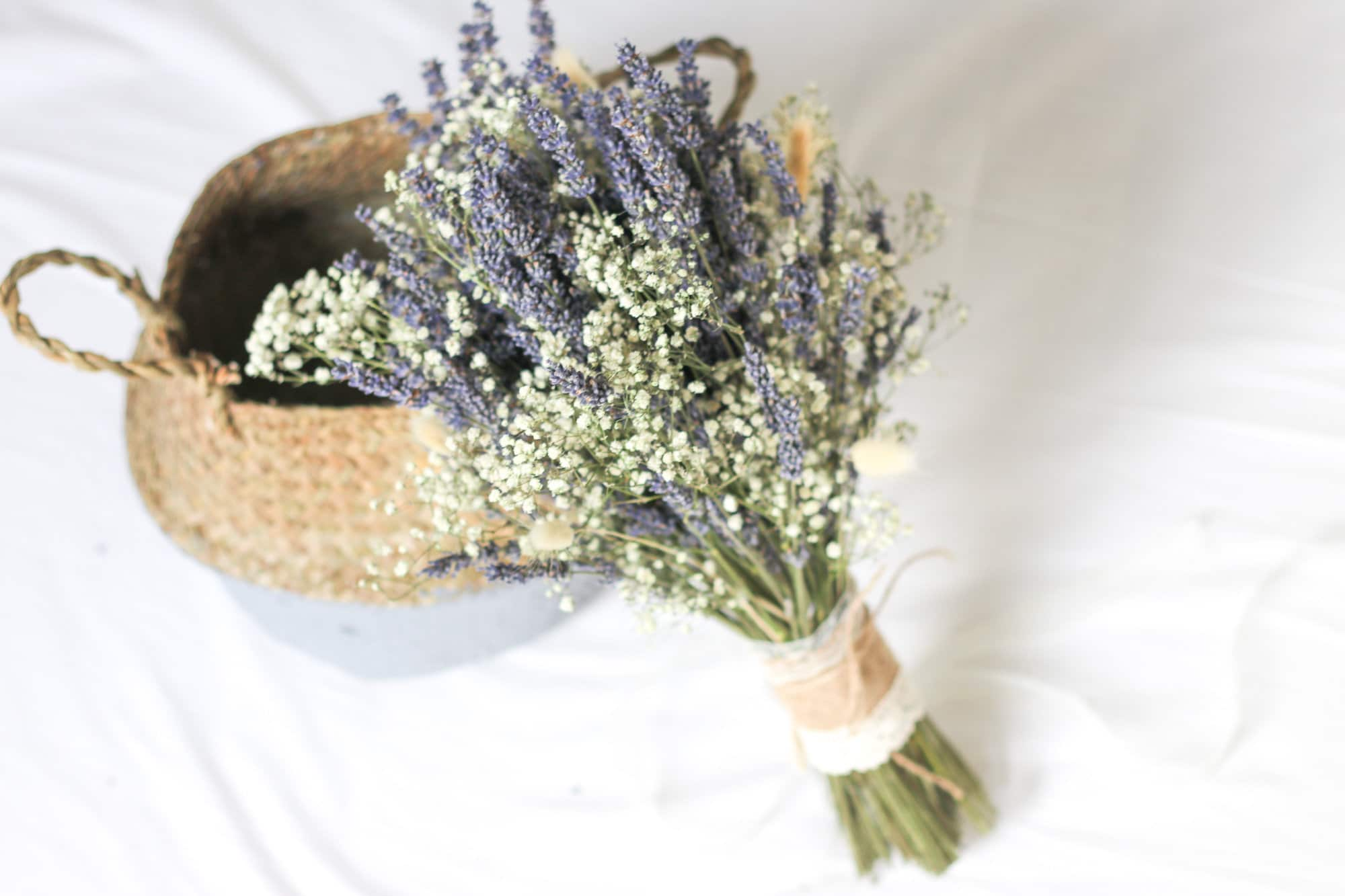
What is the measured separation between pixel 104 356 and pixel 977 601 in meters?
0.89

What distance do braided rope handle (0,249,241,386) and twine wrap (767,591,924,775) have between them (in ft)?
1.78

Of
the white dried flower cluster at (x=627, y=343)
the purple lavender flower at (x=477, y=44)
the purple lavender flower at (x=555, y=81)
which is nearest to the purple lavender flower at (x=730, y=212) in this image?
the white dried flower cluster at (x=627, y=343)

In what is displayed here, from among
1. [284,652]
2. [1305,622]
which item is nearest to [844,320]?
[1305,622]

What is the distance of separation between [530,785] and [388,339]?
2.07 ft

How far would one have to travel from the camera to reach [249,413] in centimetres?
100

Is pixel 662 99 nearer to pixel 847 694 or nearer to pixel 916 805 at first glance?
pixel 847 694

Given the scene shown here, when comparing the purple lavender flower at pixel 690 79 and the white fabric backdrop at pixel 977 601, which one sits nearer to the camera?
the purple lavender flower at pixel 690 79

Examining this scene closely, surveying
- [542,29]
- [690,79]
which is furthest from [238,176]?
[690,79]

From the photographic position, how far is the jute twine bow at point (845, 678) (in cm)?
97

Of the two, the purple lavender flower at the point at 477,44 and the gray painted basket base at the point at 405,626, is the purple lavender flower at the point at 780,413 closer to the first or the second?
the purple lavender flower at the point at 477,44

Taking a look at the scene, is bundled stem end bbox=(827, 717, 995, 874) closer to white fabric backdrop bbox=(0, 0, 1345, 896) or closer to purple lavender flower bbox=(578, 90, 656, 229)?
white fabric backdrop bbox=(0, 0, 1345, 896)

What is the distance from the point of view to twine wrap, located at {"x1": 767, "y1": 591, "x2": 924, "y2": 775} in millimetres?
971

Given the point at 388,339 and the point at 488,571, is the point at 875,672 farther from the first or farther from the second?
the point at 388,339

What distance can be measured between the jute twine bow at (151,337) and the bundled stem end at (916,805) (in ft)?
2.21
